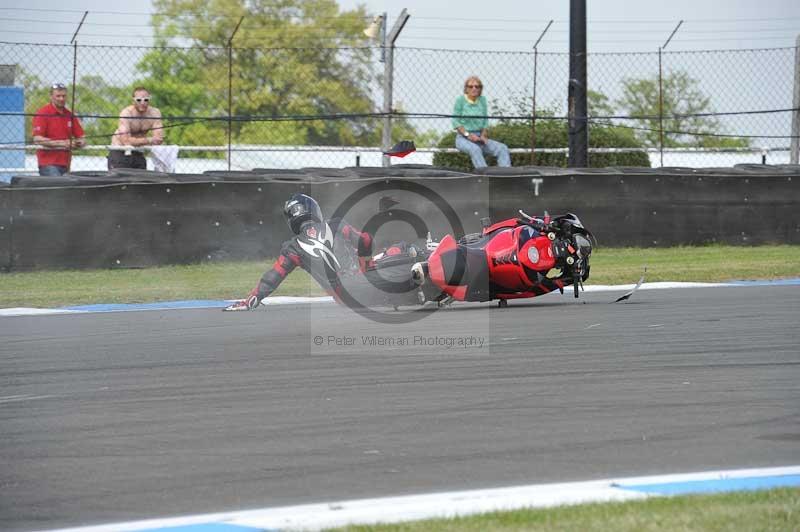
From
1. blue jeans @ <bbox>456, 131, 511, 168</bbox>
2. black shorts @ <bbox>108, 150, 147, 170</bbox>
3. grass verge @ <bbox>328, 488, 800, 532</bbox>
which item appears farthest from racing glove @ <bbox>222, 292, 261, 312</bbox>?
grass verge @ <bbox>328, 488, 800, 532</bbox>

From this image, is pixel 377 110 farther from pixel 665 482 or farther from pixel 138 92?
pixel 665 482

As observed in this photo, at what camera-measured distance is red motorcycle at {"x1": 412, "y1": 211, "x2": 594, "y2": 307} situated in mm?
9523

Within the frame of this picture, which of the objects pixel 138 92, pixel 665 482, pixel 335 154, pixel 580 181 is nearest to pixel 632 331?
pixel 665 482

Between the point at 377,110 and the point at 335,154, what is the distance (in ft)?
22.5

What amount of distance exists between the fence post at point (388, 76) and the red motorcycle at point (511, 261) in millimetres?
5944

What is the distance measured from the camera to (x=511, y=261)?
9.58m

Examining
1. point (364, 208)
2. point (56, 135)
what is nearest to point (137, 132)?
point (56, 135)

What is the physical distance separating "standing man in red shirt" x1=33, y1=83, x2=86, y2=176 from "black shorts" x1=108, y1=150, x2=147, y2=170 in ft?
1.98

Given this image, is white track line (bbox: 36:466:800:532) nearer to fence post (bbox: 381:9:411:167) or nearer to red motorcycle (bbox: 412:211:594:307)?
red motorcycle (bbox: 412:211:594:307)

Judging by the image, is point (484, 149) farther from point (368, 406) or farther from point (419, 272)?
point (368, 406)

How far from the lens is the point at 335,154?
2370 centimetres

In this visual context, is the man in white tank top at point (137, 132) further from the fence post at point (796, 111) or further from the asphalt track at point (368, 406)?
the fence post at point (796, 111)

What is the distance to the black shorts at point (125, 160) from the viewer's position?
15.0m

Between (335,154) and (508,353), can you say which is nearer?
(508,353)
